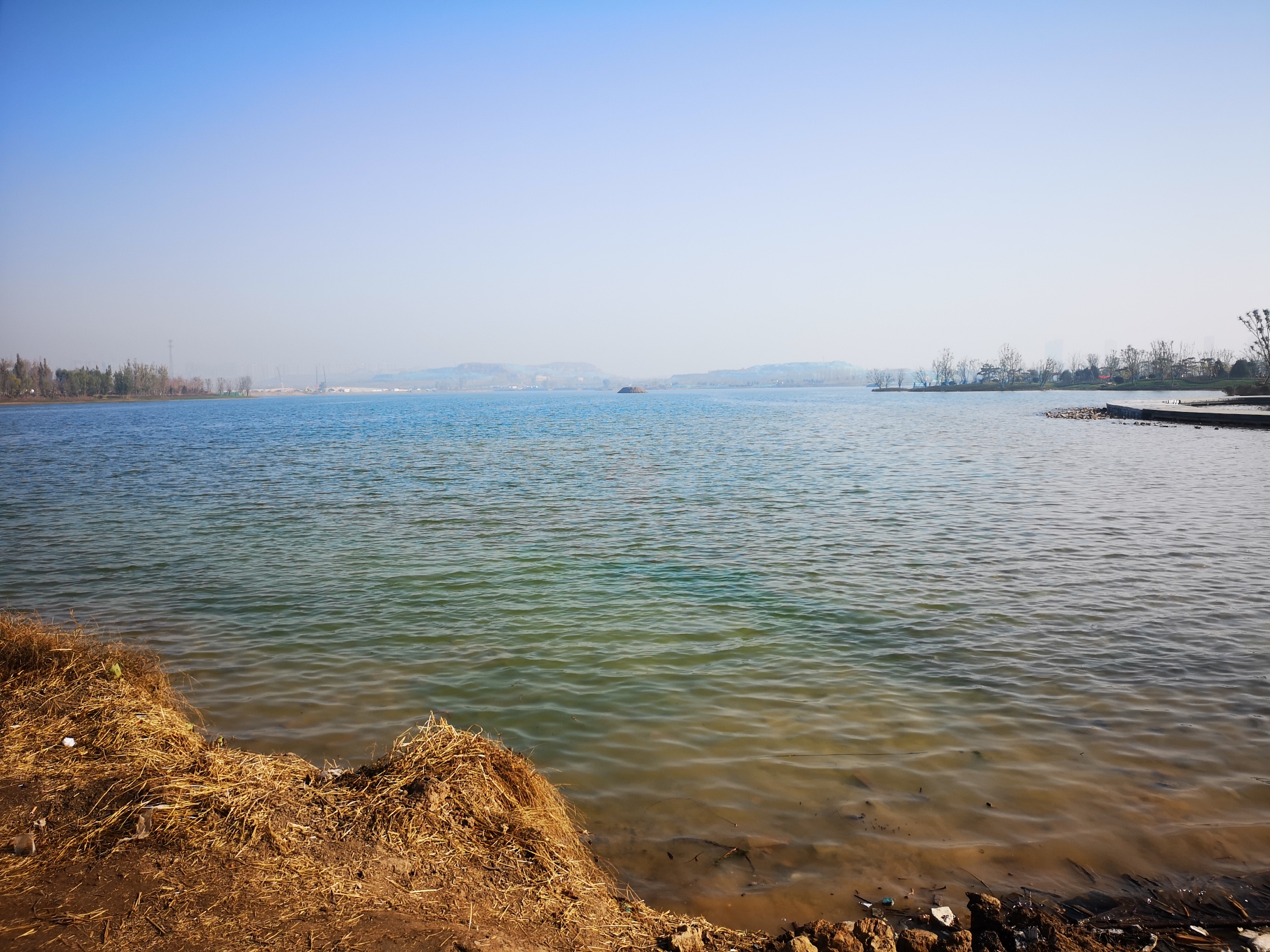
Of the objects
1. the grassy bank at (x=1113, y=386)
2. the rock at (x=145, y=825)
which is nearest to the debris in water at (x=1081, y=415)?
the grassy bank at (x=1113, y=386)

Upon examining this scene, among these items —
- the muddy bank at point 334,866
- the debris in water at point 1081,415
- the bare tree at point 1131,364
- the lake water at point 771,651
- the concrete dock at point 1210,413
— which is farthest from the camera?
the bare tree at point 1131,364

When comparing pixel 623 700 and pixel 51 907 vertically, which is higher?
pixel 51 907

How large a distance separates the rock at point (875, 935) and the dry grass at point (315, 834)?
55 cm

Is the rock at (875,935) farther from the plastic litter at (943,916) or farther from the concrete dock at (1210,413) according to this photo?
the concrete dock at (1210,413)

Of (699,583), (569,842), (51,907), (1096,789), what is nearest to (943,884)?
(1096,789)

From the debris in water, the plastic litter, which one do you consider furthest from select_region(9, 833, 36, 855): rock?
the debris in water

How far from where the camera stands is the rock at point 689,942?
11.7ft

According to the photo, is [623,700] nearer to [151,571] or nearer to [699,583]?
[699,583]

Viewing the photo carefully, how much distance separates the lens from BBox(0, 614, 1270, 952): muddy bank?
11.0 ft

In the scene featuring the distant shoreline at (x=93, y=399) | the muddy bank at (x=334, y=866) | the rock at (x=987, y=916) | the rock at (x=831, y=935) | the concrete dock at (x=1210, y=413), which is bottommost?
the rock at (x=987, y=916)

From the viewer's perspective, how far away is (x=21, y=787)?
4422mm

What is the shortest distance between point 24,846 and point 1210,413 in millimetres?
55461

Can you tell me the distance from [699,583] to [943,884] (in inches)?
296

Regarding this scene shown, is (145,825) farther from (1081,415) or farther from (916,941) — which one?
(1081,415)
